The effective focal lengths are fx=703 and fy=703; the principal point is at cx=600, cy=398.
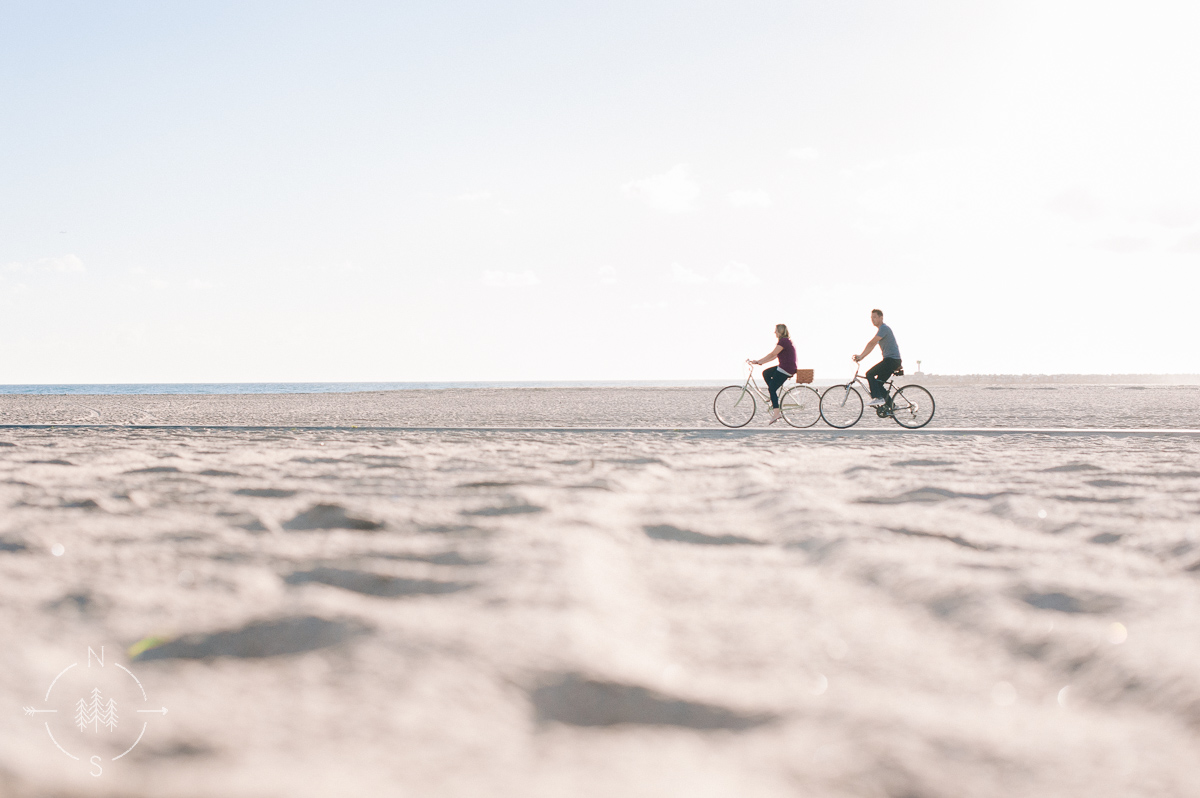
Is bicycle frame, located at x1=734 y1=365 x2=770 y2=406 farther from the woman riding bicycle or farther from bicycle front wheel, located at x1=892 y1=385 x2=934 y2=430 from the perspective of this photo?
bicycle front wheel, located at x1=892 y1=385 x2=934 y2=430

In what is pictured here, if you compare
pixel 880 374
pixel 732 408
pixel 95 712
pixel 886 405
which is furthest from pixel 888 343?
pixel 95 712

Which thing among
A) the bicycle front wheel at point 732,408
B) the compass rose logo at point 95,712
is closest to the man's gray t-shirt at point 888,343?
the bicycle front wheel at point 732,408

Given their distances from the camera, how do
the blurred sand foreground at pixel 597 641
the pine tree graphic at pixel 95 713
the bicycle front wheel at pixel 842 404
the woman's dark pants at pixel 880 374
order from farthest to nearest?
the bicycle front wheel at pixel 842 404 < the woman's dark pants at pixel 880 374 < the pine tree graphic at pixel 95 713 < the blurred sand foreground at pixel 597 641

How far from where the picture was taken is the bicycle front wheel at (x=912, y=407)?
990 cm

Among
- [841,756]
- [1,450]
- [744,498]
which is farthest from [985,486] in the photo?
[1,450]

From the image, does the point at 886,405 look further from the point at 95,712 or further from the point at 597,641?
the point at 95,712

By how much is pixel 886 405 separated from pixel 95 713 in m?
10.1

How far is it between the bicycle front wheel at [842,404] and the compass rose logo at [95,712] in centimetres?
955

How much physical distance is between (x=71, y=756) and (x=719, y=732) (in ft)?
4.01

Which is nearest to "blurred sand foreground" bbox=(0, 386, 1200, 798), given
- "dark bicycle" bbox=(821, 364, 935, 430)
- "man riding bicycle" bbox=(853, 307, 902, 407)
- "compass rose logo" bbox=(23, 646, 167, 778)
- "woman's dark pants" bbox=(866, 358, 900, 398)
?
"compass rose logo" bbox=(23, 646, 167, 778)

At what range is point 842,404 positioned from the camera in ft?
33.6

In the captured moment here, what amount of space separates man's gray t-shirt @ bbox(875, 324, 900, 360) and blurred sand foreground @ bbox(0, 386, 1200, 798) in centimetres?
606

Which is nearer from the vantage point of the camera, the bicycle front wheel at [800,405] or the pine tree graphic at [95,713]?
the pine tree graphic at [95,713]

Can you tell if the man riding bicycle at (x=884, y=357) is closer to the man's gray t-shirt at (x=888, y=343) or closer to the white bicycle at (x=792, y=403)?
the man's gray t-shirt at (x=888, y=343)
